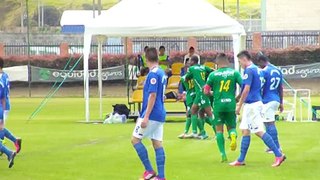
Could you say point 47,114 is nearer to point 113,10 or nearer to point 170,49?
point 113,10

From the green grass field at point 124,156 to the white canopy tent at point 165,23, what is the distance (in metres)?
2.83

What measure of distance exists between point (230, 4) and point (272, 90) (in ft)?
327

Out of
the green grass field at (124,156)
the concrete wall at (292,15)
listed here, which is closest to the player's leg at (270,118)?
the green grass field at (124,156)

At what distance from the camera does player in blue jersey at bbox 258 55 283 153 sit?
1694cm

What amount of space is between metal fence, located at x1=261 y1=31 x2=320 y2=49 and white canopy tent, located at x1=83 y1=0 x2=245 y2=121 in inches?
910

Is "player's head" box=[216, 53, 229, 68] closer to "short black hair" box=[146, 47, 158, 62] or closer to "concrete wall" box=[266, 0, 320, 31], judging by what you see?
"short black hair" box=[146, 47, 158, 62]

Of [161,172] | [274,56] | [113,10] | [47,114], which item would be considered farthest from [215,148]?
[274,56]

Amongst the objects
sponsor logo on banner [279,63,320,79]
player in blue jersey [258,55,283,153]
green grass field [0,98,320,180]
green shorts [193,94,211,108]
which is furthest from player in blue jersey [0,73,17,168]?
sponsor logo on banner [279,63,320,79]

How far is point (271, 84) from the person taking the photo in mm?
17219

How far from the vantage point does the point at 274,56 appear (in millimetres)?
47812

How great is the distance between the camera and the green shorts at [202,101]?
20.1 m

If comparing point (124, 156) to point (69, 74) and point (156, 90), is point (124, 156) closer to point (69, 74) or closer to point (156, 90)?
point (156, 90)

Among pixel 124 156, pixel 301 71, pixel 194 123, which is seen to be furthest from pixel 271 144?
pixel 301 71

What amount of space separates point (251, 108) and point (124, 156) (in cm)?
316
